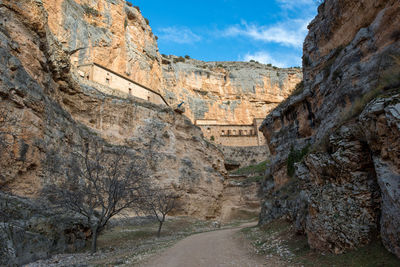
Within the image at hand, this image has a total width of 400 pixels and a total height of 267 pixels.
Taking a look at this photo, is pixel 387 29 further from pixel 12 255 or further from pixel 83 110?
pixel 83 110

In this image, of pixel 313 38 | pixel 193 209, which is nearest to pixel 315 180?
pixel 313 38

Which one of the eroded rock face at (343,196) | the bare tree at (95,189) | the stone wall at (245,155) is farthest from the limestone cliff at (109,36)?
the eroded rock face at (343,196)

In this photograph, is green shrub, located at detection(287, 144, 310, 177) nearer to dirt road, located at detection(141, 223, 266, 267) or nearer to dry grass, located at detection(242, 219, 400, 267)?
dry grass, located at detection(242, 219, 400, 267)

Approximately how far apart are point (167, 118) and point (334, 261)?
1074 inches

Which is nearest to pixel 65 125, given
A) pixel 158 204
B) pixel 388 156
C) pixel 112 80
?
pixel 158 204

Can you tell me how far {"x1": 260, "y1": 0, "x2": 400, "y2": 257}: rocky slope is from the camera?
18.3 ft

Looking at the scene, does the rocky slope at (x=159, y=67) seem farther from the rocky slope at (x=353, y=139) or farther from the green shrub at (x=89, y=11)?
the rocky slope at (x=353, y=139)

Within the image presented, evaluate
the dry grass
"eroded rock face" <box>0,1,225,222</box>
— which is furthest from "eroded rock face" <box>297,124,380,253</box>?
"eroded rock face" <box>0,1,225,222</box>

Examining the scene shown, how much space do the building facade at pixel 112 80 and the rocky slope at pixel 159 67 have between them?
3249mm

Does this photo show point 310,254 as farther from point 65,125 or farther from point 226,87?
point 226,87

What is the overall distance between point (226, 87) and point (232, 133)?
56.7 ft

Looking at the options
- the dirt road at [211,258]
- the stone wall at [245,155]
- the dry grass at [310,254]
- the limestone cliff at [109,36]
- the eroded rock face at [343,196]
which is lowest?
the dirt road at [211,258]

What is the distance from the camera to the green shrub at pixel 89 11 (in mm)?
42275

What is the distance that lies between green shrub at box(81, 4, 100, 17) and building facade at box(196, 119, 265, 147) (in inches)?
1256
